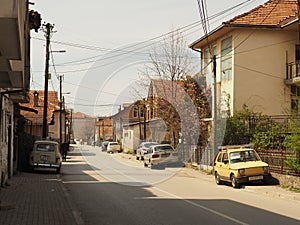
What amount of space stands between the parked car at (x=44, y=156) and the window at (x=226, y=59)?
39.2ft

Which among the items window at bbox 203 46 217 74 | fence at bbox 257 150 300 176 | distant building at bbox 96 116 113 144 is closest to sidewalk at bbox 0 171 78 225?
fence at bbox 257 150 300 176

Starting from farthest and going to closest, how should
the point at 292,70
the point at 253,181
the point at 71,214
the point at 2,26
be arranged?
the point at 292,70 → the point at 253,181 → the point at 71,214 → the point at 2,26

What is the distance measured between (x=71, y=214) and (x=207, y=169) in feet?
64.2

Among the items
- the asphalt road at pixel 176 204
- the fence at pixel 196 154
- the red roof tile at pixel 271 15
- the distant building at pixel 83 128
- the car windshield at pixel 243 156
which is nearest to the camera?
the asphalt road at pixel 176 204

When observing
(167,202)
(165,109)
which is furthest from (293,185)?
(165,109)

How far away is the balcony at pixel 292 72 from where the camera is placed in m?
33.9

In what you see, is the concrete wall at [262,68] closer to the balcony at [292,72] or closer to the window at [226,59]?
the balcony at [292,72]

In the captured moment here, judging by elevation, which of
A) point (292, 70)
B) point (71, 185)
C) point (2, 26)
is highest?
point (292, 70)

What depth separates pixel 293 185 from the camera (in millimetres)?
21469

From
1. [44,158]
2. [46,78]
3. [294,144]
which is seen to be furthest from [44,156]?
[294,144]

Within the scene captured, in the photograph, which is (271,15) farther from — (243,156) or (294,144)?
(294,144)

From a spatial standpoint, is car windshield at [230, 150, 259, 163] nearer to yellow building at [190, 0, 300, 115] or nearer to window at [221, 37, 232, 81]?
yellow building at [190, 0, 300, 115]

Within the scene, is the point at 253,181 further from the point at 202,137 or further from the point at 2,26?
the point at 2,26

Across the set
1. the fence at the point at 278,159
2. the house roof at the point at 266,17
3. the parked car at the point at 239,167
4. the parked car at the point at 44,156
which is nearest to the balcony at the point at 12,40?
the parked car at the point at 239,167
